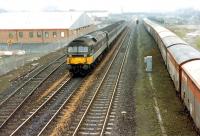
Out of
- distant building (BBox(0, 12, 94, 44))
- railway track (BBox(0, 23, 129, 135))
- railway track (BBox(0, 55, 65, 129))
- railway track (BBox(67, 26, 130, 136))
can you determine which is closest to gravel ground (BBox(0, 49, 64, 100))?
railway track (BBox(0, 55, 65, 129))

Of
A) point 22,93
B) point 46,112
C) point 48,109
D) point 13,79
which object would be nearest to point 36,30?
point 13,79

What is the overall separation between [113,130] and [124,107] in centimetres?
439

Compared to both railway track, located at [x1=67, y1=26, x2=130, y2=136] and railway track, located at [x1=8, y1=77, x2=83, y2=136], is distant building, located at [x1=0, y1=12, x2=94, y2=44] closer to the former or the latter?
railway track, located at [x1=67, y1=26, x2=130, y2=136]

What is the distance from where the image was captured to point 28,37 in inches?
2859

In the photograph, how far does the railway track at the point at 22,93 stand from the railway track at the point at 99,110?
4.18 meters

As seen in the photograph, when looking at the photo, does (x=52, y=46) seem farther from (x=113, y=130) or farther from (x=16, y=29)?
(x=113, y=130)

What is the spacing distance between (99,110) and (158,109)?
11.6 ft

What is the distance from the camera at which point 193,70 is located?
19281 millimetres

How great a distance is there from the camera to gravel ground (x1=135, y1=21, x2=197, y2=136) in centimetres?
1897

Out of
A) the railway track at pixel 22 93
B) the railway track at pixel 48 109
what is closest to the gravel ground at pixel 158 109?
the railway track at pixel 48 109

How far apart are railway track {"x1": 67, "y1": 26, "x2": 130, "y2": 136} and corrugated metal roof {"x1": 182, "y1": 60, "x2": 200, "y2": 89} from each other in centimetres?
489

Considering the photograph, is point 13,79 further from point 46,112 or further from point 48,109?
point 46,112

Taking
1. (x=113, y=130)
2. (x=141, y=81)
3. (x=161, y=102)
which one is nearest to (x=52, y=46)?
(x=141, y=81)

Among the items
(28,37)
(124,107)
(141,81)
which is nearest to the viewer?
(124,107)
